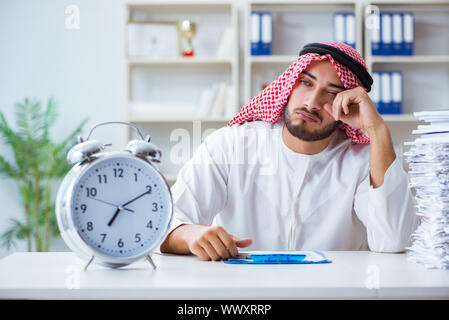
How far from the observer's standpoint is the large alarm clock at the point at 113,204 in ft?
2.61

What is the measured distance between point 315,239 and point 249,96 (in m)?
1.77

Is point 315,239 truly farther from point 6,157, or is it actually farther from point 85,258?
point 6,157

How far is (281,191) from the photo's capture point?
1497 mm

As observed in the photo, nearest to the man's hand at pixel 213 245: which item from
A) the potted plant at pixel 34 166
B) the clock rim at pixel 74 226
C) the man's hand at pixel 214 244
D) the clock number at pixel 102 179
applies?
the man's hand at pixel 214 244

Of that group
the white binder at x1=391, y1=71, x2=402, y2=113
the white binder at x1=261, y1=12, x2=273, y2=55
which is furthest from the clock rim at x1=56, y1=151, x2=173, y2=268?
the white binder at x1=391, y1=71, x2=402, y2=113

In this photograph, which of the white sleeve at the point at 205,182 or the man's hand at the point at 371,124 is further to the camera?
the white sleeve at the point at 205,182

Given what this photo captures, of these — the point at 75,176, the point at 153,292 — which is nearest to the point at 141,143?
the point at 75,176

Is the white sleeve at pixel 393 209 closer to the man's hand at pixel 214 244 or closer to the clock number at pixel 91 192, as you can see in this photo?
the man's hand at pixel 214 244

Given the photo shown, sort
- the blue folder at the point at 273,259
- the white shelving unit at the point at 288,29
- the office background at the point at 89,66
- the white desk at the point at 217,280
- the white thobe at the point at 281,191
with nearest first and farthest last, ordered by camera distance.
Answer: the white desk at the point at 217,280, the blue folder at the point at 273,259, the white thobe at the point at 281,191, the white shelving unit at the point at 288,29, the office background at the point at 89,66

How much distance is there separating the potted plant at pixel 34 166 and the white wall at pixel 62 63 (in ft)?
0.20

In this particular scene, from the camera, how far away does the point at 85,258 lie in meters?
0.81

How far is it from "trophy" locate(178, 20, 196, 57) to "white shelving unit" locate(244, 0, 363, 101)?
13.3 inches

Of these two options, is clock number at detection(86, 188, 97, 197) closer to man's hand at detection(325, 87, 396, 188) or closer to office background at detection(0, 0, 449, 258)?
man's hand at detection(325, 87, 396, 188)

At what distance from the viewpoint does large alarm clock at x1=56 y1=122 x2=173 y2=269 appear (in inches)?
31.3
